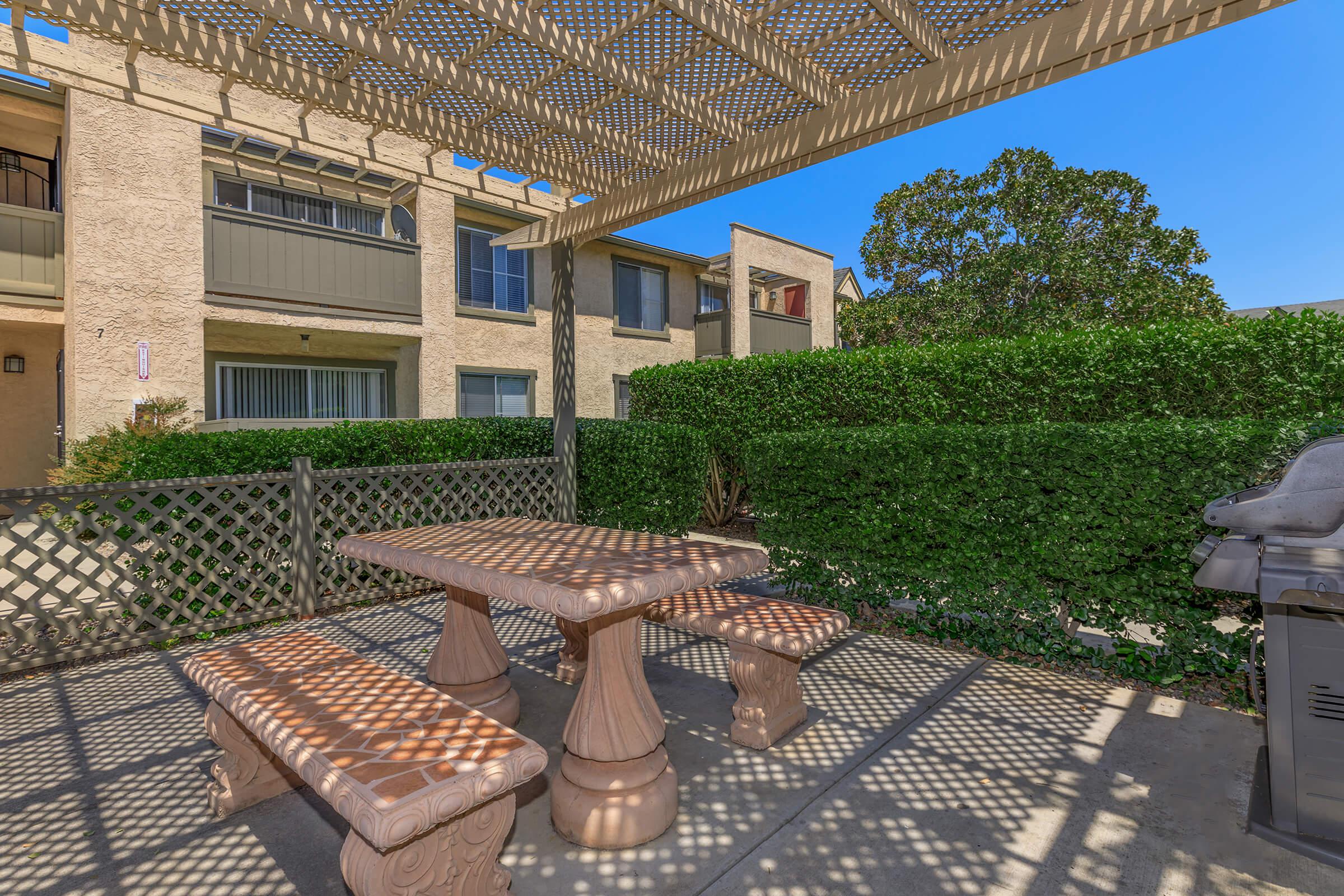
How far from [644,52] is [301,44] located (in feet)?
5.96

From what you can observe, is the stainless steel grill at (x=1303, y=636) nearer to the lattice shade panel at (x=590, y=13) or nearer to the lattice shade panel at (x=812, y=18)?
the lattice shade panel at (x=812, y=18)

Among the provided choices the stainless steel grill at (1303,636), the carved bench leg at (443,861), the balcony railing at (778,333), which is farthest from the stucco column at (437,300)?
the stainless steel grill at (1303,636)

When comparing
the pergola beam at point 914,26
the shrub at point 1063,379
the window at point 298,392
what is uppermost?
the pergola beam at point 914,26

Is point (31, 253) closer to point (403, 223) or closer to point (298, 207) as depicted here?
point (298, 207)

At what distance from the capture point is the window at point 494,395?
40.2ft

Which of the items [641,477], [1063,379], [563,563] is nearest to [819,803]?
[563,563]

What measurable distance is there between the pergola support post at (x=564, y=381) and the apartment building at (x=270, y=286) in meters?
1.58

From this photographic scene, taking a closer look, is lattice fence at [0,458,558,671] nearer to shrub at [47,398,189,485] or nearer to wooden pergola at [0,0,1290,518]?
shrub at [47,398,189,485]

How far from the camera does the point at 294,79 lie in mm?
3545

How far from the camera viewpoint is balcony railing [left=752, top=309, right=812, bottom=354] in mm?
15289

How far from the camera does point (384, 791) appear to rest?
1.70 m

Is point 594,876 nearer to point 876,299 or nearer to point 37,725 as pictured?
point 37,725

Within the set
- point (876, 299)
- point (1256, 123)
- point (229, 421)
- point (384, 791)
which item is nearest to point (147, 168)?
point (229, 421)

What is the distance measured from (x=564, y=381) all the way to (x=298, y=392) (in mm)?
7350
